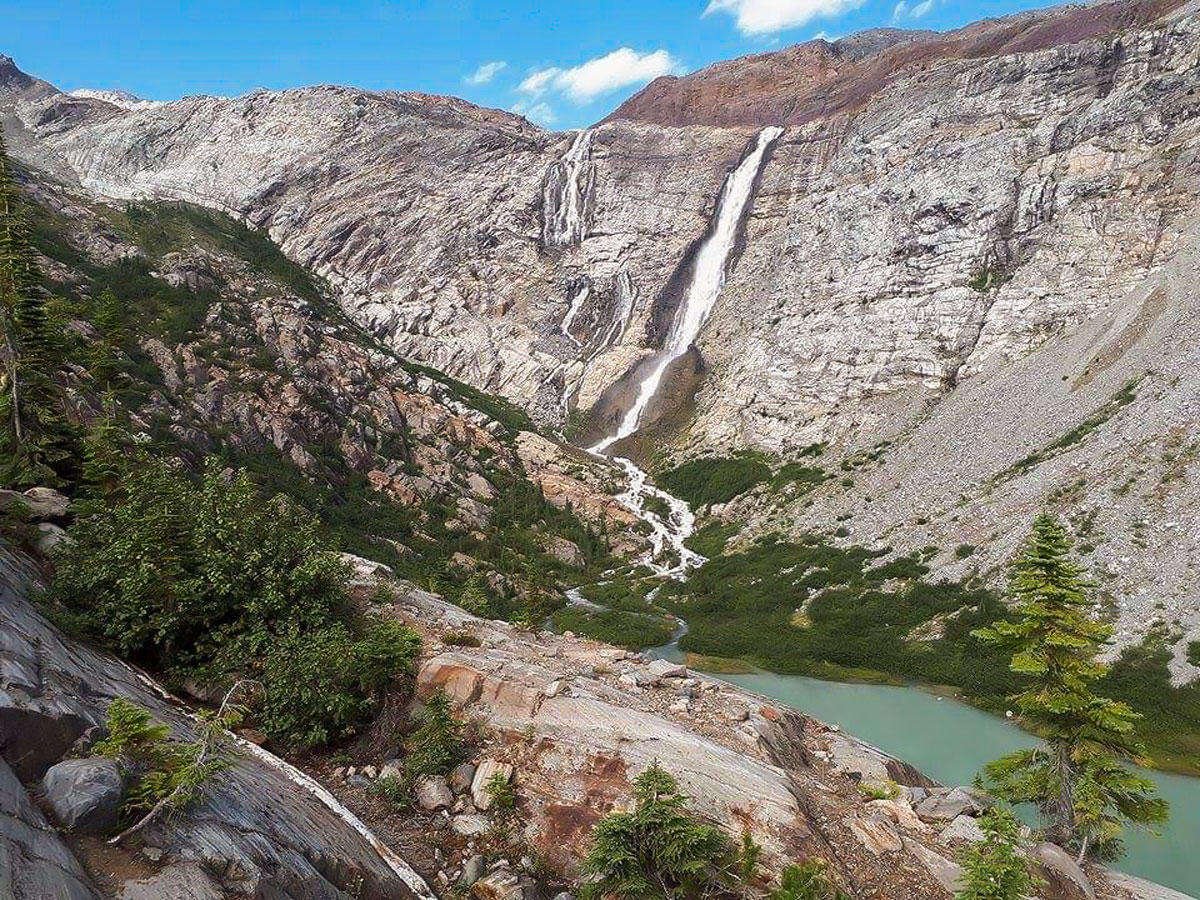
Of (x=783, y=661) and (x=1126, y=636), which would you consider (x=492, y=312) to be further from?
(x=1126, y=636)

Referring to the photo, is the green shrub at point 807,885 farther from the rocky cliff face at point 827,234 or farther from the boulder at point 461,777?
the rocky cliff face at point 827,234

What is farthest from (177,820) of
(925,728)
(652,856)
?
(925,728)

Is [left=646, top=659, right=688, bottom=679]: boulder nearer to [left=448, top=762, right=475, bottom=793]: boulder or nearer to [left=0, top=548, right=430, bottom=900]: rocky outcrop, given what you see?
[left=448, top=762, right=475, bottom=793]: boulder

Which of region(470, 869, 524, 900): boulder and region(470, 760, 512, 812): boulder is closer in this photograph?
region(470, 869, 524, 900): boulder

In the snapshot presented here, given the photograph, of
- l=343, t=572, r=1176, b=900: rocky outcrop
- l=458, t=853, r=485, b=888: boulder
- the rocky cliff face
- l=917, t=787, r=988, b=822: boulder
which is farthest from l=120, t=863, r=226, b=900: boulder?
the rocky cliff face

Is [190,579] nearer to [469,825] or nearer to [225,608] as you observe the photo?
[225,608]

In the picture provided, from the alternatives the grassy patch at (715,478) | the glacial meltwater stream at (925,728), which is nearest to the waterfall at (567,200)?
the grassy patch at (715,478)

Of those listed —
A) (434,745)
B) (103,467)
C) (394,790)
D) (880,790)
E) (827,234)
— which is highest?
(827,234)
